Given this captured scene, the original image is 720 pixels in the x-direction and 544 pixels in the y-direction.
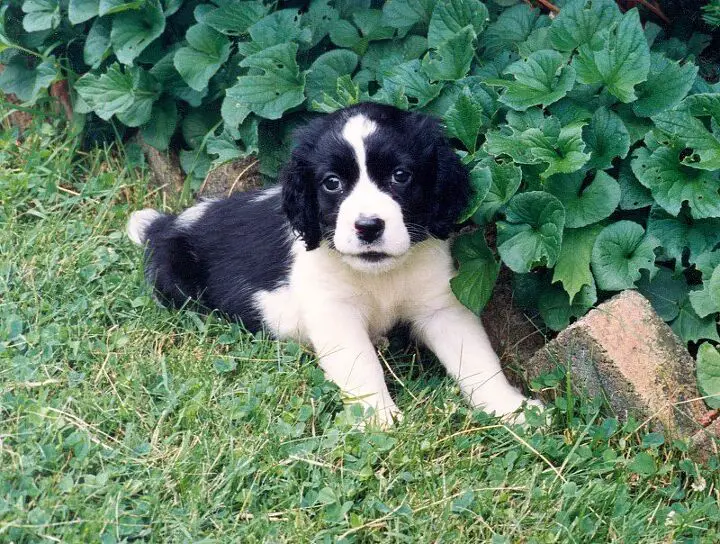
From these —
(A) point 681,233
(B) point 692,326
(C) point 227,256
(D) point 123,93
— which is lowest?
(C) point 227,256

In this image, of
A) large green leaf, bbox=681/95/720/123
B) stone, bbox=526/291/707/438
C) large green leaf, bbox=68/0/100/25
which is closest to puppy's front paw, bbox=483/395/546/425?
stone, bbox=526/291/707/438

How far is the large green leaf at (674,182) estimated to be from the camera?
3752 millimetres

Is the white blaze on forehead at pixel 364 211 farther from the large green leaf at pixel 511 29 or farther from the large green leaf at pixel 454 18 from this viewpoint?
the large green leaf at pixel 511 29

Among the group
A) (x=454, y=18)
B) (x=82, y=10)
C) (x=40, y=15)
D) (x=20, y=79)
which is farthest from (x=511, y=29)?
(x=20, y=79)

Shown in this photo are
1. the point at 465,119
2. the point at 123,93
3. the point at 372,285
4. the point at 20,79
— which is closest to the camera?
the point at 465,119

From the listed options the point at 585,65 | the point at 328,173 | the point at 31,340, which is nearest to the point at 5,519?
the point at 31,340

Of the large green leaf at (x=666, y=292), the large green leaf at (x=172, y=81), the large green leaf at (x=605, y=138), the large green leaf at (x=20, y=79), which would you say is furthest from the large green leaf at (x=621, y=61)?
the large green leaf at (x=20, y=79)

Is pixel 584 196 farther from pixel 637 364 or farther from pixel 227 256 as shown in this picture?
pixel 227 256

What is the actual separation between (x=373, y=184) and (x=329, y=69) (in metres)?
1.10

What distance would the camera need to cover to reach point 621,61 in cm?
390

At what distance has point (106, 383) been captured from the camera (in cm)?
387

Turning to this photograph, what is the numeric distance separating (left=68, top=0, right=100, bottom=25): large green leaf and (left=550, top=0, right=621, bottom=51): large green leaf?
92.2 inches

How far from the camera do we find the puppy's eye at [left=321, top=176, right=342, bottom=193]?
3863 millimetres

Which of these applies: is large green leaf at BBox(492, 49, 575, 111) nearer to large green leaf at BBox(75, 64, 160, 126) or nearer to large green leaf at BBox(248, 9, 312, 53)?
large green leaf at BBox(248, 9, 312, 53)
